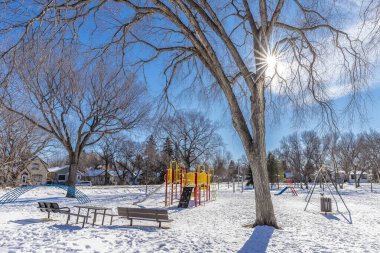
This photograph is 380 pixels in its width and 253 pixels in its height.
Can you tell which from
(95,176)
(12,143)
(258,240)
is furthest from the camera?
(95,176)

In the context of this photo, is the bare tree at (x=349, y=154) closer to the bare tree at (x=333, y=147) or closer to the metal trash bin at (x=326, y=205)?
the bare tree at (x=333, y=147)

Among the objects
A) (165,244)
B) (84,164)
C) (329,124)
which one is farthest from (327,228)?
(84,164)

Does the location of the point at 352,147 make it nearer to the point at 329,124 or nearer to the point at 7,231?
the point at 329,124

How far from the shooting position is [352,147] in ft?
182

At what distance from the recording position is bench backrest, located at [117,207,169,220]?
8.72 metres

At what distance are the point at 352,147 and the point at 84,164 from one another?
65.2 metres

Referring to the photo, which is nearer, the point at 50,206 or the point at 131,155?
the point at 50,206

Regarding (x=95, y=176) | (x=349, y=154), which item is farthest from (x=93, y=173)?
(x=349, y=154)

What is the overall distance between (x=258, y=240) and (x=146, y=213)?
3359 mm

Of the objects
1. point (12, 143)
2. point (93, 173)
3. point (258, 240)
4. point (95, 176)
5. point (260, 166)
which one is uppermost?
point (12, 143)

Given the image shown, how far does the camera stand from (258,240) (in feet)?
23.5

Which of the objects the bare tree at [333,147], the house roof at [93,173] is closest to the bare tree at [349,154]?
the bare tree at [333,147]

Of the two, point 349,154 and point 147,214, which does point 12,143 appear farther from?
point 349,154

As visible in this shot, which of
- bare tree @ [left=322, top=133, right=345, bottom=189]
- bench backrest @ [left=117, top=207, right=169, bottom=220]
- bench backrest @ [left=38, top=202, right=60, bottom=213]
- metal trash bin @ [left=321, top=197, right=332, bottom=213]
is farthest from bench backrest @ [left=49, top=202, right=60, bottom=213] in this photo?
metal trash bin @ [left=321, top=197, right=332, bottom=213]
